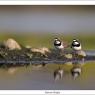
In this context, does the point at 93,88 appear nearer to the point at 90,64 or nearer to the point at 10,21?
the point at 90,64

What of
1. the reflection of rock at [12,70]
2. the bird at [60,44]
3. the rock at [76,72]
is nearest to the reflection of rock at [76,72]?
the rock at [76,72]

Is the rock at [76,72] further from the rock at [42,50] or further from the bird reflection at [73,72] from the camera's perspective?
the rock at [42,50]

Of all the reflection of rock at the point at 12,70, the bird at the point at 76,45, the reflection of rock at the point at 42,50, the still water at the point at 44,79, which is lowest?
A: the still water at the point at 44,79

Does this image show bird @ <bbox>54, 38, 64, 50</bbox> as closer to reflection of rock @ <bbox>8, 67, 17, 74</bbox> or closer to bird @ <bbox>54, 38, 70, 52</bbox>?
bird @ <bbox>54, 38, 70, 52</bbox>

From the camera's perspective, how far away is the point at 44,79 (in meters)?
1.83

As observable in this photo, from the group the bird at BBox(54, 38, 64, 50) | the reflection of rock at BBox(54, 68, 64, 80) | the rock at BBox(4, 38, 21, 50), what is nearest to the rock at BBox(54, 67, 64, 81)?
the reflection of rock at BBox(54, 68, 64, 80)

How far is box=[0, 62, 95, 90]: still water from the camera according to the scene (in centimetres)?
182

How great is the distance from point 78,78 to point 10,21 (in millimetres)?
434

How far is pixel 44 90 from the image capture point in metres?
1.81

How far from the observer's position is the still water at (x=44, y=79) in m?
1.82

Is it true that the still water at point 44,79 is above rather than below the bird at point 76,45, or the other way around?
below

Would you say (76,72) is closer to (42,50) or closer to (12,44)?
(42,50)

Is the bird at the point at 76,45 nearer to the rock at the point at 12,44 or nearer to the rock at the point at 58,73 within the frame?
the rock at the point at 58,73

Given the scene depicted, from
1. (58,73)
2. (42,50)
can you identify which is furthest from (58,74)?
(42,50)
